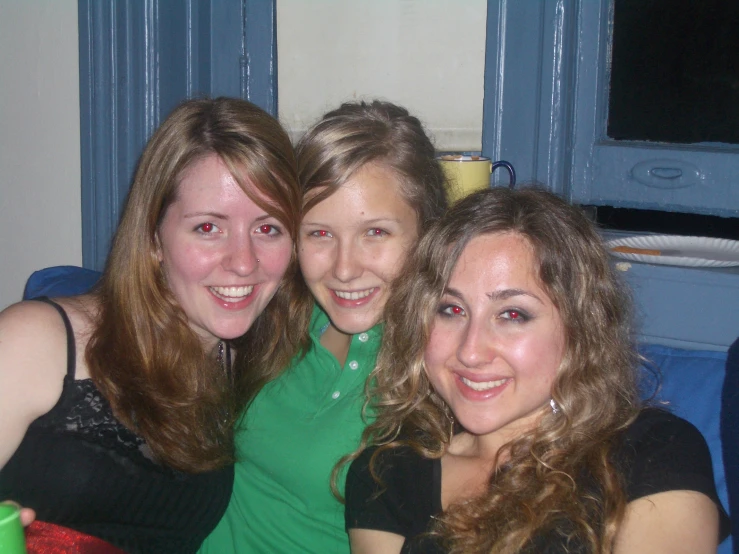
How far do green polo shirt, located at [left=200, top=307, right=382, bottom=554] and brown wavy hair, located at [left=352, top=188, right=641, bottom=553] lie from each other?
0.12 m

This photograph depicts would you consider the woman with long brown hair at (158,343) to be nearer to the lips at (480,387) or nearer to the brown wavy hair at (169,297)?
the brown wavy hair at (169,297)

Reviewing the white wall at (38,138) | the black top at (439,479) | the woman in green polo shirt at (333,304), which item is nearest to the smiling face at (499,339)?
the black top at (439,479)

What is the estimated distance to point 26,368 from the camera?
1309mm

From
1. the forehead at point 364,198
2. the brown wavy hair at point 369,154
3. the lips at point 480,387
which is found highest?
the brown wavy hair at point 369,154

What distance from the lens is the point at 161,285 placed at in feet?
4.97

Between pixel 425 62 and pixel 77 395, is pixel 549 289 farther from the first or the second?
pixel 425 62

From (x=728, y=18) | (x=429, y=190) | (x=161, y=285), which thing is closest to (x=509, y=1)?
(x=728, y=18)

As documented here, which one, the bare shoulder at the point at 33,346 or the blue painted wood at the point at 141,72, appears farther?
the blue painted wood at the point at 141,72

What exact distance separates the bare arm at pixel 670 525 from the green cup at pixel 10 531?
2.62 feet

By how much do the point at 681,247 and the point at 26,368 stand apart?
151 cm

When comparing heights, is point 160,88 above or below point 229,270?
above

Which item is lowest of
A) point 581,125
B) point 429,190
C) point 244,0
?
point 429,190

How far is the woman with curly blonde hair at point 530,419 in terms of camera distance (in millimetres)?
1129

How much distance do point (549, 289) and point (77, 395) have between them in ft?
2.79
